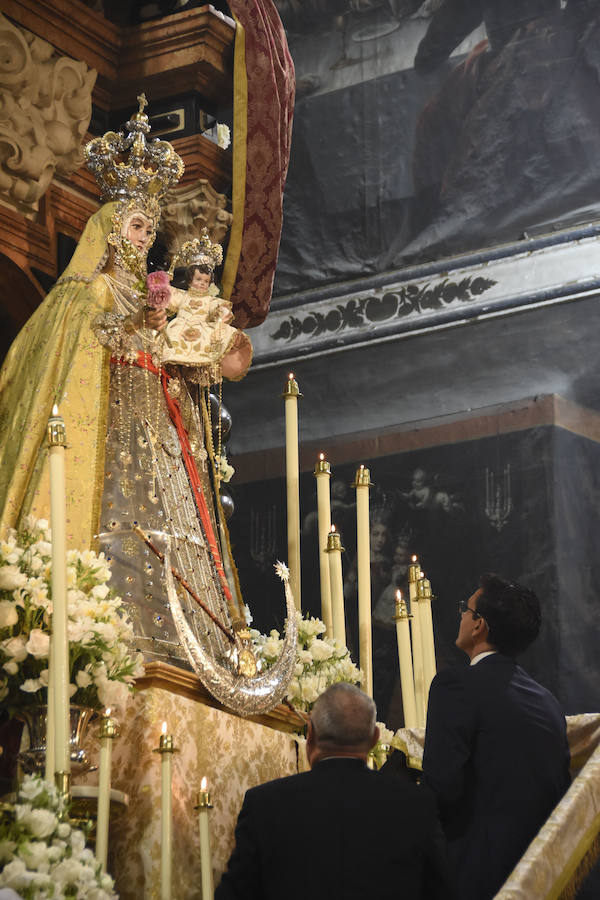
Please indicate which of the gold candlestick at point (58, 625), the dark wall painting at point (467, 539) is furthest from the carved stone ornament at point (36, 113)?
the dark wall painting at point (467, 539)

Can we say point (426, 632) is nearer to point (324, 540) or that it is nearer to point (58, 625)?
point (324, 540)

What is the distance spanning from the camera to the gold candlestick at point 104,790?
8.74ft

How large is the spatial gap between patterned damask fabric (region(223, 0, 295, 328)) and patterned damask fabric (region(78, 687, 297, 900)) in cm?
203

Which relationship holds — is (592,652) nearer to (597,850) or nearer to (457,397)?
(457,397)

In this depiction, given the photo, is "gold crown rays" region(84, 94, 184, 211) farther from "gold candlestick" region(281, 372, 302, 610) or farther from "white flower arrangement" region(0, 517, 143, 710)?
"white flower arrangement" region(0, 517, 143, 710)

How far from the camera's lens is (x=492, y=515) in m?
8.95

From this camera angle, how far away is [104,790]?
2742 millimetres

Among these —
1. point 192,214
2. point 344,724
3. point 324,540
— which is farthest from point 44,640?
point 192,214

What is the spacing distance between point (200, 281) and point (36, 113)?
3.06ft

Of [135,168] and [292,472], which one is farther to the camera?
[135,168]

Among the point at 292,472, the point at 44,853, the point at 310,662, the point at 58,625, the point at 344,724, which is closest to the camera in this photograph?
the point at 44,853

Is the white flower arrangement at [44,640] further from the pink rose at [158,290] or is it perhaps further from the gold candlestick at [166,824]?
the pink rose at [158,290]

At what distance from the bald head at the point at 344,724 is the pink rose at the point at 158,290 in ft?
6.38

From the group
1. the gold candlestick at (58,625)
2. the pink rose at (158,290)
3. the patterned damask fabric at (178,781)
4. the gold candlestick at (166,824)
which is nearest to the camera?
the gold candlestick at (58,625)
